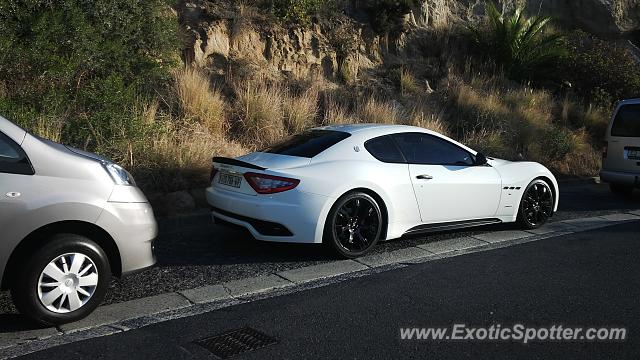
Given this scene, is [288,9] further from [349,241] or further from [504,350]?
[504,350]

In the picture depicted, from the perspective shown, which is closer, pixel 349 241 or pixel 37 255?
pixel 37 255

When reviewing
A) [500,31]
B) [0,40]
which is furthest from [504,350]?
[500,31]

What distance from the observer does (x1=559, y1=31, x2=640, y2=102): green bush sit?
17.1 meters

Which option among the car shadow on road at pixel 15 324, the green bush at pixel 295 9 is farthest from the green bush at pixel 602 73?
the car shadow on road at pixel 15 324

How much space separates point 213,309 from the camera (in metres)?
4.79

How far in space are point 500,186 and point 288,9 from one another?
8.62 meters

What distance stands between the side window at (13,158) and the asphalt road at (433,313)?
3.95 feet

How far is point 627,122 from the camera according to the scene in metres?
10.6

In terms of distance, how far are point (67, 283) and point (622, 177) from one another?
9.14 meters

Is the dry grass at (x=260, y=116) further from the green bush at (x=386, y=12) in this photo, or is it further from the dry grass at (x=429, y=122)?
the green bush at (x=386, y=12)

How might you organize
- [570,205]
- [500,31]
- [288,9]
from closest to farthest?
1. [570,205]
2. [288,9]
3. [500,31]

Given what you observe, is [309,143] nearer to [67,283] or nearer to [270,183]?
[270,183]

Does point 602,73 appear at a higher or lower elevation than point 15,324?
higher

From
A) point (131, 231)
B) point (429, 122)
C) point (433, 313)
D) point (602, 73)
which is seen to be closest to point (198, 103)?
point (429, 122)
